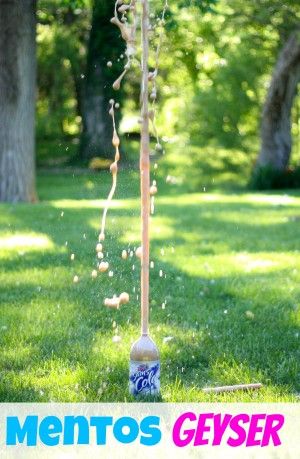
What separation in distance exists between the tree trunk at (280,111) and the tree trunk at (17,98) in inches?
239

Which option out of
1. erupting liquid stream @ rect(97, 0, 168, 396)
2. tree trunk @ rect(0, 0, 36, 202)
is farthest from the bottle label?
tree trunk @ rect(0, 0, 36, 202)

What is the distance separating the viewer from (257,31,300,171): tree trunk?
16141 millimetres

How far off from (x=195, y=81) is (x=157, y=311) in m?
14.7

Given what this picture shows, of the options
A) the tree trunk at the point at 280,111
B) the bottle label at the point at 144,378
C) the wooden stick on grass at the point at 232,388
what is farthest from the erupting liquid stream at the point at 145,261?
the tree trunk at the point at 280,111

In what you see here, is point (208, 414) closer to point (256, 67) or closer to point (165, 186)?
point (165, 186)

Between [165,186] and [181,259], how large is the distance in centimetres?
1088

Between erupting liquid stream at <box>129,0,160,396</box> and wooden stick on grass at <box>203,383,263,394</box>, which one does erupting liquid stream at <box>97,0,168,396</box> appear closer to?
erupting liquid stream at <box>129,0,160,396</box>

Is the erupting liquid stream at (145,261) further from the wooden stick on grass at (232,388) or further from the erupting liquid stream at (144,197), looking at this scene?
the wooden stick on grass at (232,388)

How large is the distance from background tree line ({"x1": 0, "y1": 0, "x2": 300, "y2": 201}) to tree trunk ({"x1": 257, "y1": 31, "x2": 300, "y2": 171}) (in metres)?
0.02

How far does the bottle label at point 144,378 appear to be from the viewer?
3.24 m

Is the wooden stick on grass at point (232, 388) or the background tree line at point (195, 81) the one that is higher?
the background tree line at point (195, 81)

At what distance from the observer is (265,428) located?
294cm

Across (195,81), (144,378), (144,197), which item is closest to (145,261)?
(144,197)

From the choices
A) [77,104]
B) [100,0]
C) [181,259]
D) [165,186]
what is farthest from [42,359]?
[77,104]
